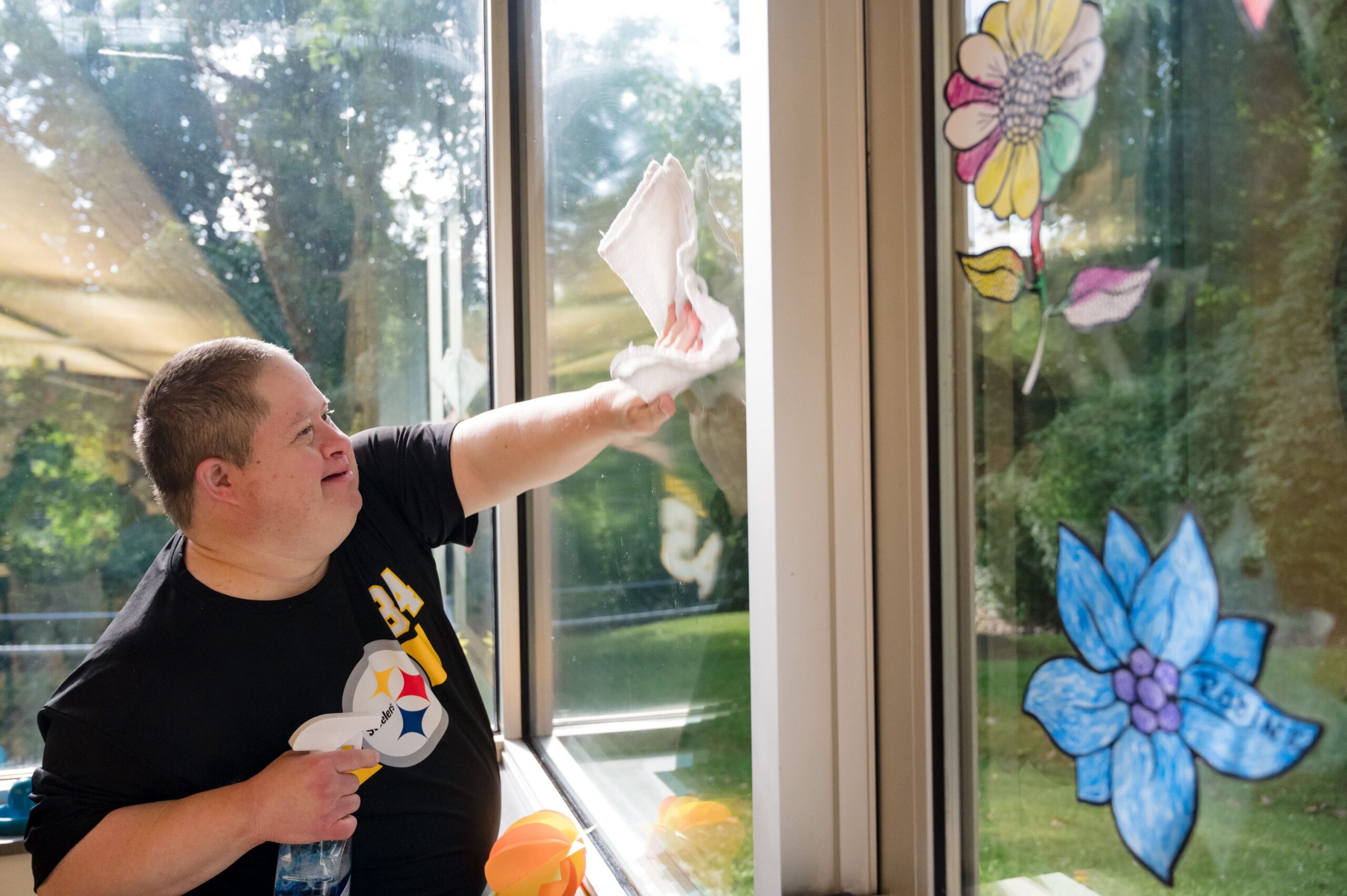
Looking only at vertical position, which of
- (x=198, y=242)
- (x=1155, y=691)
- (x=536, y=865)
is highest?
(x=198, y=242)

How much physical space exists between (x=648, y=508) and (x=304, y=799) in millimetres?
625

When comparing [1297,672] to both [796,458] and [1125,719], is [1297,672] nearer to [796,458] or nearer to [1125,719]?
[1125,719]

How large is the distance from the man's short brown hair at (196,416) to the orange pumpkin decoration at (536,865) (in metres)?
0.64

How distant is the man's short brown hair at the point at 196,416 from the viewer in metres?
1.25

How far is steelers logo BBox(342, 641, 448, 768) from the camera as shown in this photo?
4.40ft

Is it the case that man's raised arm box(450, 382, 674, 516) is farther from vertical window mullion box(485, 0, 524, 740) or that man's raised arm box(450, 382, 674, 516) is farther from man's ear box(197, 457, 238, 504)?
vertical window mullion box(485, 0, 524, 740)

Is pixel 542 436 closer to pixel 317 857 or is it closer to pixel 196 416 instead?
pixel 196 416

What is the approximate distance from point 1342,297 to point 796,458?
48cm

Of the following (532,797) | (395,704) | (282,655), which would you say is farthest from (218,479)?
(532,797)

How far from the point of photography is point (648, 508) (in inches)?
57.2

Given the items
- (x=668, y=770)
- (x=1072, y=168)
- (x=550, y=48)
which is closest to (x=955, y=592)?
(x=1072, y=168)

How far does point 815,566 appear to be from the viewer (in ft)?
2.96

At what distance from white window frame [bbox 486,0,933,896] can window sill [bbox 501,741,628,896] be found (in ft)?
1.97

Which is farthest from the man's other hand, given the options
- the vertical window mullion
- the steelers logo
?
the vertical window mullion
